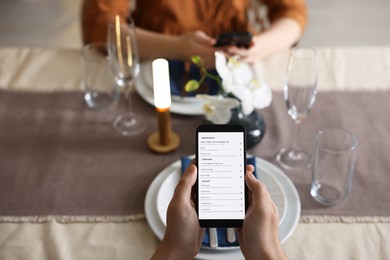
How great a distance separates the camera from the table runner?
1037 mm

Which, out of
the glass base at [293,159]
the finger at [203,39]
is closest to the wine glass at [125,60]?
the finger at [203,39]

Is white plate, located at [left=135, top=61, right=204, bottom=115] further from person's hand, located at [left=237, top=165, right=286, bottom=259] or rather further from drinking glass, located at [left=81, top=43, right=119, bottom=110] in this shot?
person's hand, located at [left=237, top=165, right=286, bottom=259]

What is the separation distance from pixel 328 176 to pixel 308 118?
0.22m

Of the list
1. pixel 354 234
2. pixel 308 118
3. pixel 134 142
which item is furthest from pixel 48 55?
pixel 354 234

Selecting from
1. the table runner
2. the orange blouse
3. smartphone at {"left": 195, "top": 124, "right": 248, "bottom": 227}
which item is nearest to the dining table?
the table runner

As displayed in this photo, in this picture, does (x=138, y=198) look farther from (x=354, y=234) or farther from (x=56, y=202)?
(x=354, y=234)

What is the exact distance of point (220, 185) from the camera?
848 mm

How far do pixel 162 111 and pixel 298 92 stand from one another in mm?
296

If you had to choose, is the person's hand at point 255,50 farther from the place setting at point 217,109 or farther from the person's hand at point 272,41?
the place setting at point 217,109

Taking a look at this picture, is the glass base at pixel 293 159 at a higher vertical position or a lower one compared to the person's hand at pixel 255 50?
lower

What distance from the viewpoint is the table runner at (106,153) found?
3.40 feet

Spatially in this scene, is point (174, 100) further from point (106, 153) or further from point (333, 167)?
point (333, 167)

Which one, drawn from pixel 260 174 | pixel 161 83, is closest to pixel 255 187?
pixel 260 174

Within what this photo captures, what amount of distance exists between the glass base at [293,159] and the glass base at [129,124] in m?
0.33
